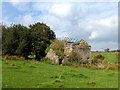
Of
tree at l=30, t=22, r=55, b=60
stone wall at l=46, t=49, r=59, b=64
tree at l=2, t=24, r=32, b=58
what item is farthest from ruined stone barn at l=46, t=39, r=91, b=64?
tree at l=30, t=22, r=55, b=60

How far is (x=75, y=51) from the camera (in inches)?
1919

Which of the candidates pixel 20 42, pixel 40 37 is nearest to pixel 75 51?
pixel 20 42

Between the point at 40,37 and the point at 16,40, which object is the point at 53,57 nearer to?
the point at 16,40

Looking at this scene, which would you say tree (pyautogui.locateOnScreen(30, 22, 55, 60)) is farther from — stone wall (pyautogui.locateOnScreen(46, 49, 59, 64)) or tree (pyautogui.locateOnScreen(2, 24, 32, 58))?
stone wall (pyautogui.locateOnScreen(46, 49, 59, 64))

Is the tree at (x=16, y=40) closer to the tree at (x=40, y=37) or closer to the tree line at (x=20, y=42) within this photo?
the tree line at (x=20, y=42)

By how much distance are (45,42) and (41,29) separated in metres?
4.85

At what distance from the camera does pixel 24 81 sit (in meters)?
18.9

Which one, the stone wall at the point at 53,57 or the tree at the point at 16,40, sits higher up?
the tree at the point at 16,40

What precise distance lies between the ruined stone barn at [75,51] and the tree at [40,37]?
352 inches

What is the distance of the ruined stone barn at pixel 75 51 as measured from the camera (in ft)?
157

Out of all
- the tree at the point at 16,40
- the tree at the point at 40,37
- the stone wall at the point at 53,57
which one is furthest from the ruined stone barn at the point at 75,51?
the tree at the point at 40,37

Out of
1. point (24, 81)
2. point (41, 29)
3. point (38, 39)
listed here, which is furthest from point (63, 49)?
point (24, 81)

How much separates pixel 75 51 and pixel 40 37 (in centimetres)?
1616

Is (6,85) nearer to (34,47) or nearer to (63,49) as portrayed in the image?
(63,49)
